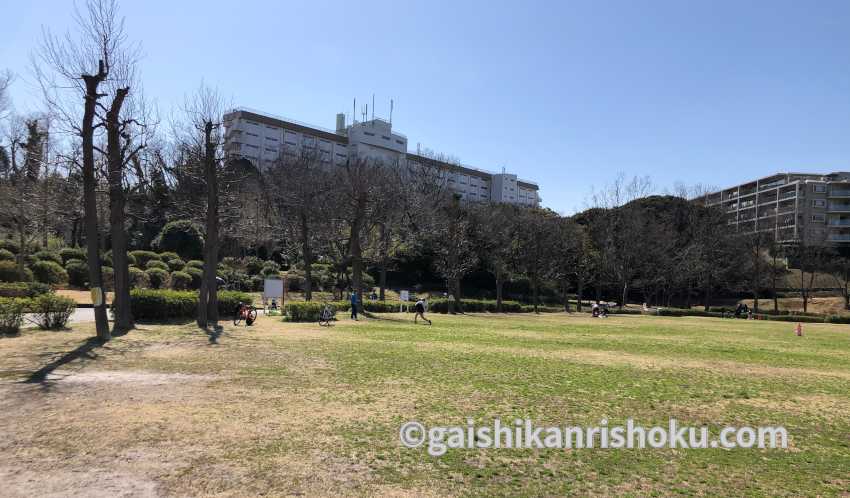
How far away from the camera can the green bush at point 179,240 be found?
3950 centimetres

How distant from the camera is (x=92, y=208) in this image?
13.4m

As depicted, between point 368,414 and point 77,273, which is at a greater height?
point 77,273

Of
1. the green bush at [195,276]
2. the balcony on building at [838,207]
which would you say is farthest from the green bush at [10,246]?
the balcony on building at [838,207]

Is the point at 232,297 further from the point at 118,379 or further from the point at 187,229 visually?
the point at 187,229

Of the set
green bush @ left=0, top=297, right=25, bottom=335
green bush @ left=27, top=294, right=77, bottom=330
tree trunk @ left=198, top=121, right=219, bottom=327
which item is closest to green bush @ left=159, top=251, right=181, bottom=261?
tree trunk @ left=198, top=121, right=219, bottom=327

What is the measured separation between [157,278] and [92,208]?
60.9ft

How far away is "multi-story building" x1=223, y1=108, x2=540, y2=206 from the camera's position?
221ft

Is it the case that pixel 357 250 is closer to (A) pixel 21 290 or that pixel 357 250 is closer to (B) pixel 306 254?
(B) pixel 306 254

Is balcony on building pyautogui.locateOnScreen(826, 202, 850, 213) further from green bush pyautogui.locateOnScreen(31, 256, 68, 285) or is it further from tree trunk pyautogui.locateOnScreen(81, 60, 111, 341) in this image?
green bush pyautogui.locateOnScreen(31, 256, 68, 285)

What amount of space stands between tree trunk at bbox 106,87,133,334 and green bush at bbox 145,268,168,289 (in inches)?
608

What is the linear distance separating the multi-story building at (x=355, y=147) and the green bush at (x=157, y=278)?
23.0 metres

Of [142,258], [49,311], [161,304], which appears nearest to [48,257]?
[142,258]

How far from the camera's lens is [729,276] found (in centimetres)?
5166

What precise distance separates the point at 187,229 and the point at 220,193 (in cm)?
2081
